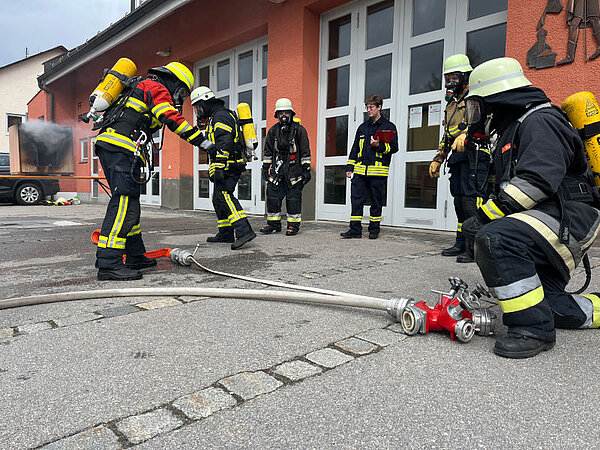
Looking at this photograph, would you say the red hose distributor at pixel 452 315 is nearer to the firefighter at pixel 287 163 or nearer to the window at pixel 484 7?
the firefighter at pixel 287 163

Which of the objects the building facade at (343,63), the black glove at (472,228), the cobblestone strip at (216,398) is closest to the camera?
the cobblestone strip at (216,398)

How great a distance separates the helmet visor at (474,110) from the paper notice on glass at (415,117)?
4720 mm

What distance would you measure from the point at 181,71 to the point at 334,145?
458cm

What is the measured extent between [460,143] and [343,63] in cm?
441

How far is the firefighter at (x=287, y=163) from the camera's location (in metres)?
6.19

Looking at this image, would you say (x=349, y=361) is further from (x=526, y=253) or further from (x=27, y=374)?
(x=27, y=374)

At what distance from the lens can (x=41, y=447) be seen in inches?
49.0

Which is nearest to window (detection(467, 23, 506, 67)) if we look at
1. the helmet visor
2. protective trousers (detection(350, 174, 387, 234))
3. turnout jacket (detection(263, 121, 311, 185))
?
protective trousers (detection(350, 174, 387, 234))

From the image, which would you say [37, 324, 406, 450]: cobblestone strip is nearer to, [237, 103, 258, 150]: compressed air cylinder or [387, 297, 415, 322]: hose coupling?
[387, 297, 415, 322]: hose coupling

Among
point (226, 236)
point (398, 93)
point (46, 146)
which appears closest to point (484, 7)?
point (398, 93)

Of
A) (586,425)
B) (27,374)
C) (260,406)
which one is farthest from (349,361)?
(27,374)

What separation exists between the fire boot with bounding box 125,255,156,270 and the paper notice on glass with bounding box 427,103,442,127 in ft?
15.6

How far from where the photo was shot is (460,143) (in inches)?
161

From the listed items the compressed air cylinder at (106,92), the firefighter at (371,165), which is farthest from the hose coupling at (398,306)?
the firefighter at (371,165)
